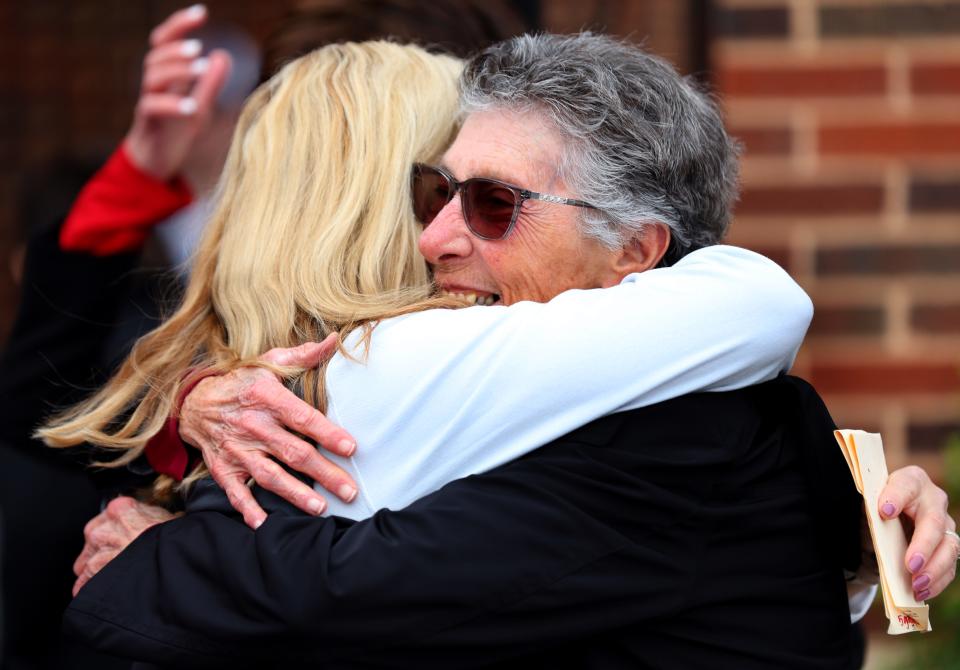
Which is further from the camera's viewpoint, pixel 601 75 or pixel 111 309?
pixel 111 309

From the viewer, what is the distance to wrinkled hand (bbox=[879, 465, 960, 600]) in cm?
165

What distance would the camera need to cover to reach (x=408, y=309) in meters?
1.76

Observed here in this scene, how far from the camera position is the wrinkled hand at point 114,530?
1924 mm

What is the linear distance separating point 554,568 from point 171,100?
1.45m

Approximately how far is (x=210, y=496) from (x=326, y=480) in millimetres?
218

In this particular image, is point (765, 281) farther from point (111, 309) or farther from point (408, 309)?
point (111, 309)

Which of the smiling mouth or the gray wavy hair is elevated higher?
the gray wavy hair

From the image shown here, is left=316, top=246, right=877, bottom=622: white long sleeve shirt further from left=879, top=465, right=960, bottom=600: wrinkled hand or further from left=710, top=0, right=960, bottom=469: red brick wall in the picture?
left=710, top=0, right=960, bottom=469: red brick wall

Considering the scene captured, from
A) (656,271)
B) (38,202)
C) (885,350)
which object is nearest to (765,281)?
(656,271)

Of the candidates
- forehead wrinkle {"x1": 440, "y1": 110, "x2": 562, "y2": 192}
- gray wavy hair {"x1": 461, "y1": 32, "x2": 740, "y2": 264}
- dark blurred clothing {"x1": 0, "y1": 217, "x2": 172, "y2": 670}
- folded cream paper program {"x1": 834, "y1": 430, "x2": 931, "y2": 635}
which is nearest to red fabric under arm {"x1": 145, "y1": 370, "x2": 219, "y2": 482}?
dark blurred clothing {"x1": 0, "y1": 217, "x2": 172, "y2": 670}

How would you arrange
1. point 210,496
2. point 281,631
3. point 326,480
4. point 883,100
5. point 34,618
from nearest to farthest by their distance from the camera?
point 281,631 → point 326,480 → point 210,496 → point 34,618 → point 883,100

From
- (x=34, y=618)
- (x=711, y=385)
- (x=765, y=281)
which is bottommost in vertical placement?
(x=34, y=618)

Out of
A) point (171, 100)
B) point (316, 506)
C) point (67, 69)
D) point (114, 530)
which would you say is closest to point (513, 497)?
point (316, 506)

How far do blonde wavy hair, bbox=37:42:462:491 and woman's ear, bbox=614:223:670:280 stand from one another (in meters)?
0.32
